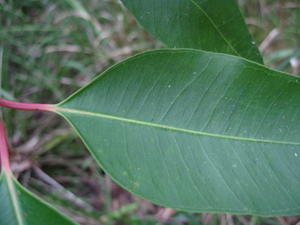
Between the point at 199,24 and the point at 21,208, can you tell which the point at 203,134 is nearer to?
the point at 199,24

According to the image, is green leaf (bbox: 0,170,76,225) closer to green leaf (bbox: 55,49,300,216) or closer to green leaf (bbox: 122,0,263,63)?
green leaf (bbox: 55,49,300,216)

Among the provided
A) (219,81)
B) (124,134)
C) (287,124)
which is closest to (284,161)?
(287,124)

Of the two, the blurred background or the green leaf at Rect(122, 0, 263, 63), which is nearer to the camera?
the green leaf at Rect(122, 0, 263, 63)

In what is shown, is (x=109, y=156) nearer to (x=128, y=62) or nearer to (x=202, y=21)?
(x=128, y=62)

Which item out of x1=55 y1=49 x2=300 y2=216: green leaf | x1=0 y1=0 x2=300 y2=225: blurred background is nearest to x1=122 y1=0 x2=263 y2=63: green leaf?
x1=55 y1=49 x2=300 y2=216: green leaf

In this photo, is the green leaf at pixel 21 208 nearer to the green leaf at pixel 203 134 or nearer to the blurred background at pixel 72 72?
the green leaf at pixel 203 134

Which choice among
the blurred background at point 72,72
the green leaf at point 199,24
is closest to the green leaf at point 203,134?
the green leaf at point 199,24

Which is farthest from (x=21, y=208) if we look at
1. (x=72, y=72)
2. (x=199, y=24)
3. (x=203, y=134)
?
(x=72, y=72)
